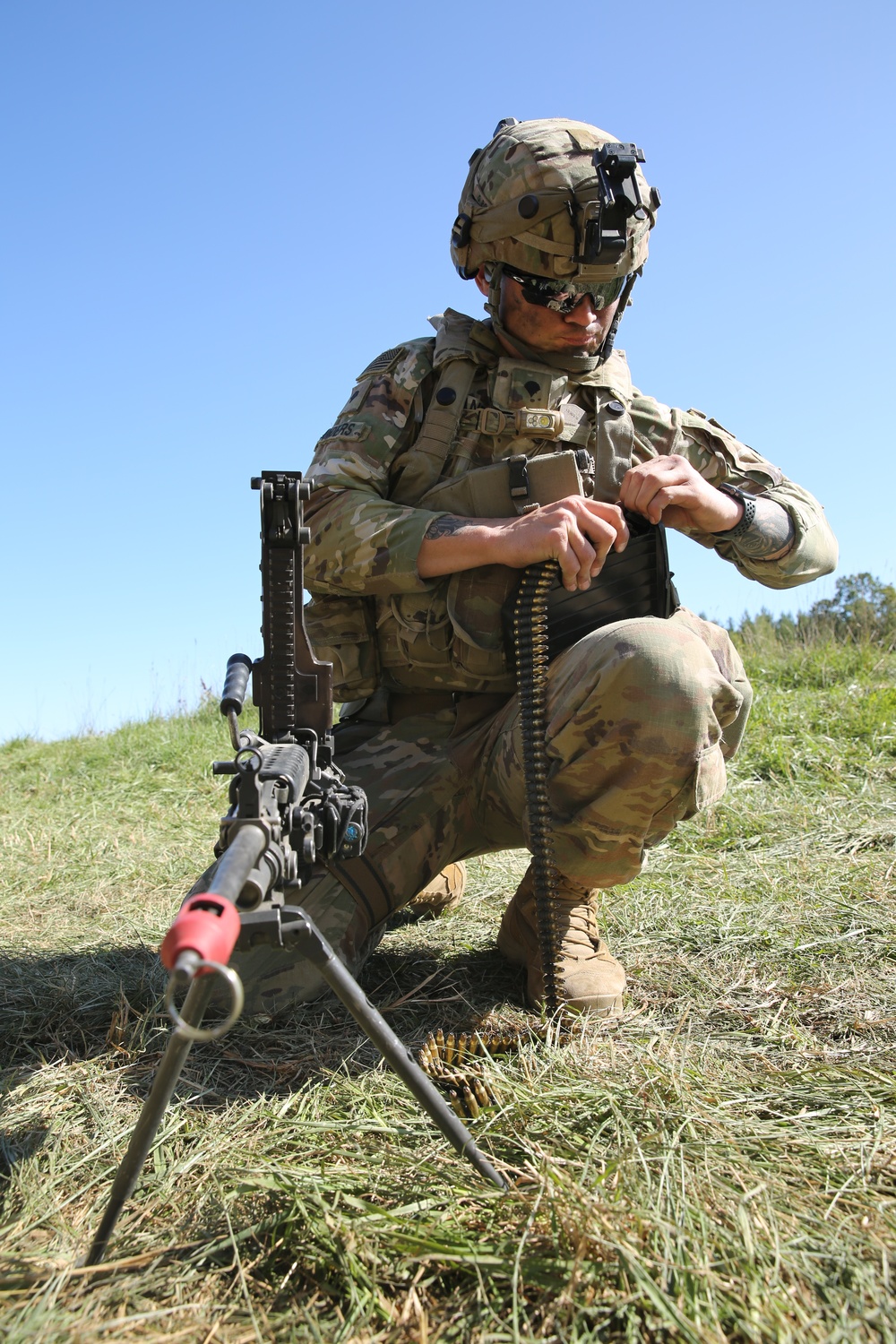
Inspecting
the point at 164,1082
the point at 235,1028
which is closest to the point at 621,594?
the point at 235,1028

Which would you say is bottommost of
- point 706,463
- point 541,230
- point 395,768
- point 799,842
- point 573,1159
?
point 799,842

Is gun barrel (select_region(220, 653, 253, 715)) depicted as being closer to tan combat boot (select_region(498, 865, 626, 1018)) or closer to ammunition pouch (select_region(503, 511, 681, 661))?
ammunition pouch (select_region(503, 511, 681, 661))

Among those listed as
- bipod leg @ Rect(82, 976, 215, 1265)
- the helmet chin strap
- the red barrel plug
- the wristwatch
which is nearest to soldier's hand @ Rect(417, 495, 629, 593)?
the wristwatch

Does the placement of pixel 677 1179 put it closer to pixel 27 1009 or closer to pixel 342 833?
pixel 342 833

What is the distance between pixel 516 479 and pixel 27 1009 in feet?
7.96

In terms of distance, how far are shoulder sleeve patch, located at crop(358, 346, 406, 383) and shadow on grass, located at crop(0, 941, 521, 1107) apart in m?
2.29

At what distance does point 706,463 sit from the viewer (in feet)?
12.9

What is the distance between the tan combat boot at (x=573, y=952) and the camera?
10.0 ft

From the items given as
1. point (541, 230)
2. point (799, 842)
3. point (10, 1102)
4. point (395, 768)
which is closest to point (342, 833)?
point (10, 1102)

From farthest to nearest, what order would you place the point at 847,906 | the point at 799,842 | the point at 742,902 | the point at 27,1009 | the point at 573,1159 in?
the point at 799,842
the point at 742,902
the point at 847,906
the point at 27,1009
the point at 573,1159

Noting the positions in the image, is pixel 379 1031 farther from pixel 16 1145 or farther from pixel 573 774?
pixel 573 774

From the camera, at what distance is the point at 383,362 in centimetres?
383

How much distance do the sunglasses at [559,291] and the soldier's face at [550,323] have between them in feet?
0.06

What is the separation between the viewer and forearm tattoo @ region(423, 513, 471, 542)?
3.38 meters
